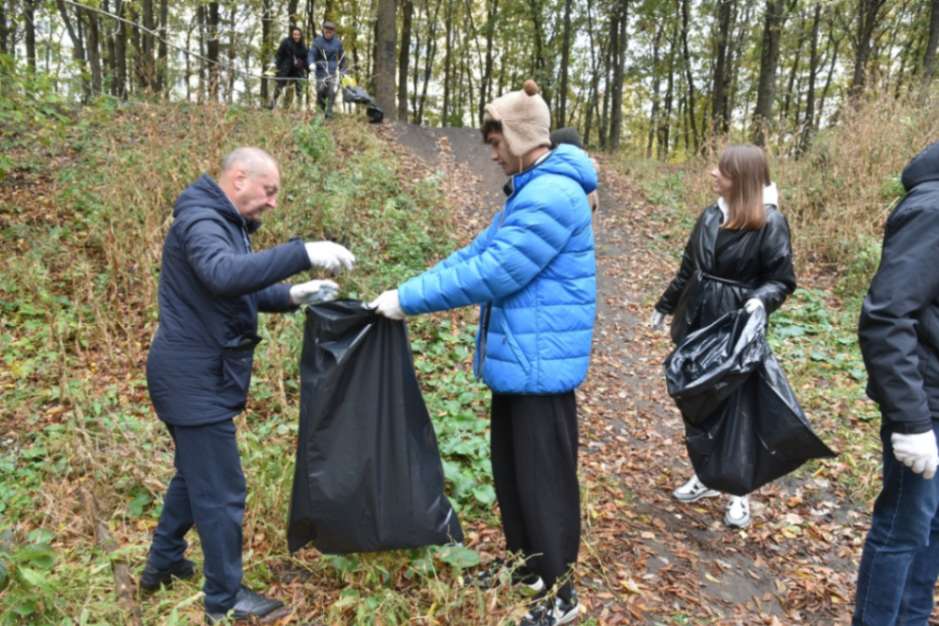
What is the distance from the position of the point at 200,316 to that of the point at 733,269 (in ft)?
8.63

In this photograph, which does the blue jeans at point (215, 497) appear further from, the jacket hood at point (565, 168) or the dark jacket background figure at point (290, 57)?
the dark jacket background figure at point (290, 57)

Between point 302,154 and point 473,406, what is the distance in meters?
4.42

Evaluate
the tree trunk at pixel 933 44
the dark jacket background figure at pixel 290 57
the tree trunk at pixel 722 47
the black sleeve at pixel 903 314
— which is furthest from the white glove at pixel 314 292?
the tree trunk at pixel 722 47

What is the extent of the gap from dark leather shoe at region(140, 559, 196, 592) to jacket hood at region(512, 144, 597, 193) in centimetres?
219

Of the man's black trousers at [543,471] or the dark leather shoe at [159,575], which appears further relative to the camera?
the dark leather shoe at [159,575]

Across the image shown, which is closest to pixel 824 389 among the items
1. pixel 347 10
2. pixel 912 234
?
pixel 912 234

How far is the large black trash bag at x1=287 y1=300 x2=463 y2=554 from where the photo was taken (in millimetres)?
2312

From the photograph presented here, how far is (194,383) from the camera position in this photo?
2193 millimetres

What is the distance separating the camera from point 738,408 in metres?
2.84

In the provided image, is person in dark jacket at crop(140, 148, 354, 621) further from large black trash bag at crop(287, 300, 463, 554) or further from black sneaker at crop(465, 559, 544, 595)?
black sneaker at crop(465, 559, 544, 595)

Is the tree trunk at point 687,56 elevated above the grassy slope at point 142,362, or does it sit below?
above

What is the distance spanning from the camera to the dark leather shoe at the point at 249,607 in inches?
92.9

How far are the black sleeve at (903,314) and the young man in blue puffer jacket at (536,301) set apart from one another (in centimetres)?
96

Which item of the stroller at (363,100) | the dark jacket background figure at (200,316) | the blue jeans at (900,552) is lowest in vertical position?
the blue jeans at (900,552)
